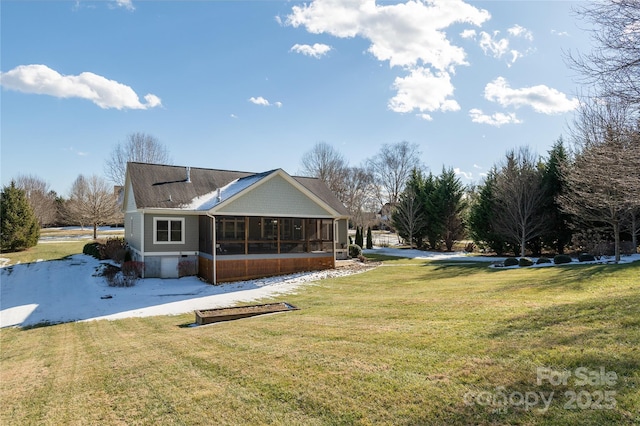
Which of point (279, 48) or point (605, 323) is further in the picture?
point (279, 48)

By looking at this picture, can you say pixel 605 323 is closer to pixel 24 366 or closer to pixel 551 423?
pixel 551 423

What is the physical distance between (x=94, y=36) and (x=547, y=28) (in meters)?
15.3

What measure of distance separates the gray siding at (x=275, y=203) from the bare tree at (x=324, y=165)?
30341 mm

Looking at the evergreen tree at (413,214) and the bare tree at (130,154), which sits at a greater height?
the bare tree at (130,154)

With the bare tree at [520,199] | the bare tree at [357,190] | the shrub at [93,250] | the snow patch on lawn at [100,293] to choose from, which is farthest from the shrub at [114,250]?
the bare tree at [357,190]

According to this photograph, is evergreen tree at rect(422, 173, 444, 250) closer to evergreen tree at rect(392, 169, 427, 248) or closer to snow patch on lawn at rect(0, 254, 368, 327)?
evergreen tree at rect(392, 169, 427, 248)

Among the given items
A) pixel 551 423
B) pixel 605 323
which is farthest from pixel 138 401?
pixel 605 323

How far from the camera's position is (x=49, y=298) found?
46.5 feet

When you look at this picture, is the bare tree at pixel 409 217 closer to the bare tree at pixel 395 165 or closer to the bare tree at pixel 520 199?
the bare tree at pixel 520 199

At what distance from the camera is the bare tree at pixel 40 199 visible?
3978 cm

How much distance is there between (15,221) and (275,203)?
20350mm

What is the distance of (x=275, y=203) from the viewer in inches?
746

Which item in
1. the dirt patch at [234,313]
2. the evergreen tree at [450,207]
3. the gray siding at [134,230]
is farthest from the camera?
the evergreen tree at [450,207]

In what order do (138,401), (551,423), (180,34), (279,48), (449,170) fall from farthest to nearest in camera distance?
1. (449,170)
2. (279,48)
3. (180,34)
4. (138,401)
5. (551,423)
